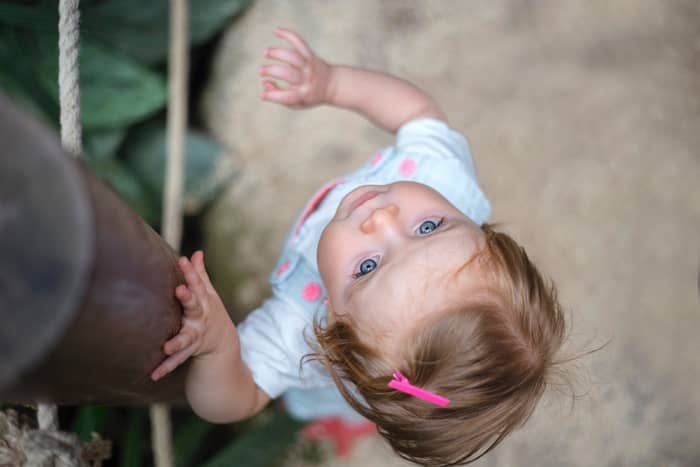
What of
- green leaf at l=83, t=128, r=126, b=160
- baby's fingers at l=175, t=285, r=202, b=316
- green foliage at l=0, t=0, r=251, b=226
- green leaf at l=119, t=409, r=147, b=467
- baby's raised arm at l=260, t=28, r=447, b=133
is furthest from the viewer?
green leaf at l=83, t=128, r=126, b=160

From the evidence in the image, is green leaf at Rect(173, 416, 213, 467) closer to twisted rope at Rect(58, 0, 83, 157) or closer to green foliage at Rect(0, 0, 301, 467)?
green foliage at Rect(0, 0, 301, 467)

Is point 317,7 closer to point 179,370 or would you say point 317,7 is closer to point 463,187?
point 463,187

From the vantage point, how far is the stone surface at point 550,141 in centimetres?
123

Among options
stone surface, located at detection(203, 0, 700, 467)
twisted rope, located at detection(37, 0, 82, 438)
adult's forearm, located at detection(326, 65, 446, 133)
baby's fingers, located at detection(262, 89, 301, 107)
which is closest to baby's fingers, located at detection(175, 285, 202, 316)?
twisted rope, located at detection(37, 0, 82, 438)

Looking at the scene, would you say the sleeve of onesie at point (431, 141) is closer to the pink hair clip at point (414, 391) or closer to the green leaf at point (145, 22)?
the pink hair clip at point (414, 391)

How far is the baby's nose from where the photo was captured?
75 centimetres

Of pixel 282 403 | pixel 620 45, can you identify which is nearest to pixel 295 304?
pixel 282 403

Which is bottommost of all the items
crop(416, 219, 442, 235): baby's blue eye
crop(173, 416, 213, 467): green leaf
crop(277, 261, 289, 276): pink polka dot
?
crop(173, 416, 213, 467): green leaf

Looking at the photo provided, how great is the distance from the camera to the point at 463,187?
95 centimetres

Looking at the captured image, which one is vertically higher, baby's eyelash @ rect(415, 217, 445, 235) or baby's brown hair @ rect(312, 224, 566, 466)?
baby's eyelash @ rect(415, 217, 445, 235)

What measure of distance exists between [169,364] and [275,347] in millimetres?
289

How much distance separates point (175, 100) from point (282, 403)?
0.54 meters

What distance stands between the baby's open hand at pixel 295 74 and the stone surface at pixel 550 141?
15.1 inches

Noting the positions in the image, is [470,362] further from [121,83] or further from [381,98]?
[121,83]
